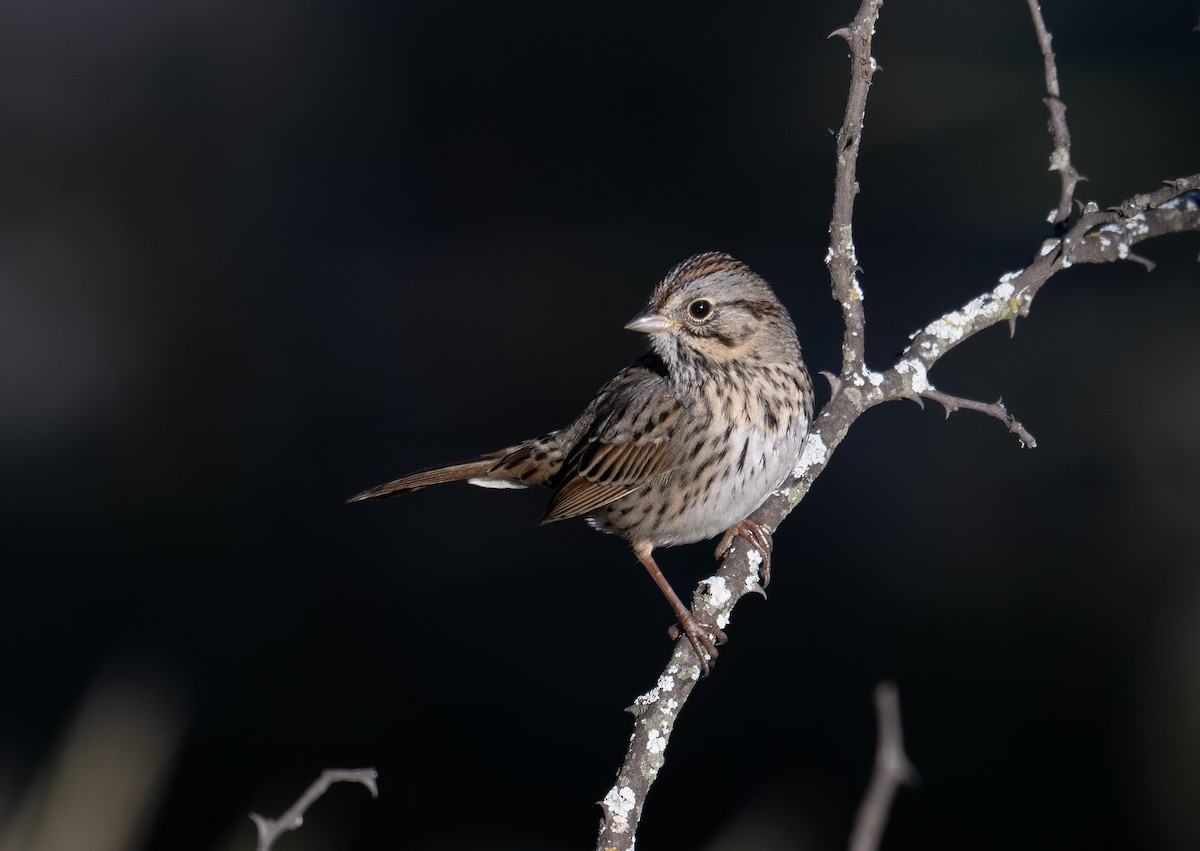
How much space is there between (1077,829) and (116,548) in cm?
504

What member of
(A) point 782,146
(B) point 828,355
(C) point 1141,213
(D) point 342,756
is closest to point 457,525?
(D) point 342,756

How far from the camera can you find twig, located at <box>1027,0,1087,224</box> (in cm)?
280

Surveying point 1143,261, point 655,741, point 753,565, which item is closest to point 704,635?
point 753,565

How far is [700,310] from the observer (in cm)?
327

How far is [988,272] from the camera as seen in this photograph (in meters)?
6.98

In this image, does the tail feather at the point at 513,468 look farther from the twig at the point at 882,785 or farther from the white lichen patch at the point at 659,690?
the twig at the point at 882,785

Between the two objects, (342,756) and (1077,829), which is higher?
(342,756)

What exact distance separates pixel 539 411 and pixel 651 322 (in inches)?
163

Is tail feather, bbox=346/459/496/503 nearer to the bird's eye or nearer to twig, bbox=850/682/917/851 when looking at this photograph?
the bird's eye

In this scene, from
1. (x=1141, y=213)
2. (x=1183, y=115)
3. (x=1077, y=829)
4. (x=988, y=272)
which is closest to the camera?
(x=1141, y=213)

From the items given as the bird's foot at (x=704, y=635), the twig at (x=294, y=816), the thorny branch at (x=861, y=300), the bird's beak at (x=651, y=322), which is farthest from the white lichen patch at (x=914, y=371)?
the twig at (x=294, y=816)

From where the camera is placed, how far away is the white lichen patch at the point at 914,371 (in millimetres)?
3107

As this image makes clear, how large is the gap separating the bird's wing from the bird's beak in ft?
0.74

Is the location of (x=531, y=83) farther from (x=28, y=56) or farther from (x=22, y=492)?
(x=22, y=492)
